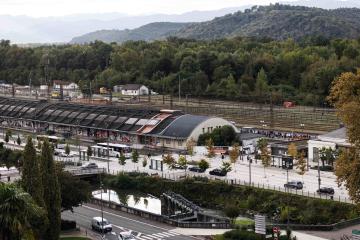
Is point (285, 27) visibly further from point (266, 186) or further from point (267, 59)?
point (266, 186)

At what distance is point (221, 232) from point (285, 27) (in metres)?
148

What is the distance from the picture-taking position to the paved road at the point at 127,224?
29.1 metres

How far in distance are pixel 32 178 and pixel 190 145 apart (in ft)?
75.3

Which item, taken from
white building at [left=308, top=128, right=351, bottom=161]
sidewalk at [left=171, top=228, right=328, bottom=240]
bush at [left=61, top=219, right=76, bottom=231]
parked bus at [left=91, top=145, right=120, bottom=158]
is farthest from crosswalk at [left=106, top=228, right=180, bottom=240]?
parked bus at [left=91, top=145, right=120, bottom=158]

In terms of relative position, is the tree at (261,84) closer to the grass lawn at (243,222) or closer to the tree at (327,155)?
the tree at (327,155)

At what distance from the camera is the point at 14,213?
1900cm

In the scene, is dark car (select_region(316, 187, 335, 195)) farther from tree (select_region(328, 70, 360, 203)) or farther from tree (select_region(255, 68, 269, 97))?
tree (select_region(255, 68, 269, 97))

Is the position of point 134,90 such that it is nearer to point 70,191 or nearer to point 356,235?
point 70,191

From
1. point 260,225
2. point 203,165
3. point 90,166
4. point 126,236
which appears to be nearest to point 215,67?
point 90,166

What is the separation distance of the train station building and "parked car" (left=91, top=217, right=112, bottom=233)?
19.8m

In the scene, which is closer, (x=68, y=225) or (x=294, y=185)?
(x=68, y=225)

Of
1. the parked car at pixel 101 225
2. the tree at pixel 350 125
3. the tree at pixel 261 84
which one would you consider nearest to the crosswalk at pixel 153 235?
the parked car at pixel 101 225

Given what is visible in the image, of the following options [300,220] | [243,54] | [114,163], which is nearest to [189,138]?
[114,163]

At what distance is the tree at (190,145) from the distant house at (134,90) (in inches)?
1567
